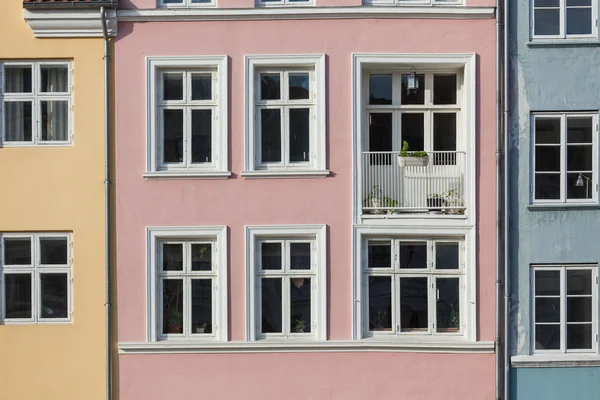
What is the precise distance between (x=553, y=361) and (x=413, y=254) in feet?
10.1

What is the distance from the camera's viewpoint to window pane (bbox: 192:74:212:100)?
41.9 feet

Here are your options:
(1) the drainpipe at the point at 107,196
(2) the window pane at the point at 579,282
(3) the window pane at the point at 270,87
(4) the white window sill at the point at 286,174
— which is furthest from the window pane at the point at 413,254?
(1) the drainpipe at the point at 107,196

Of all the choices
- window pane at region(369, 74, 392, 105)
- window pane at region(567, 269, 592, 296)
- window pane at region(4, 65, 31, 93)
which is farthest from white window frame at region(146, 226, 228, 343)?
window pane at region(567, 269, 592, 296)

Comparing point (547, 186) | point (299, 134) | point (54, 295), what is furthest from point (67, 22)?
point (547, 186)

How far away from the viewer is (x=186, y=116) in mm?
12734

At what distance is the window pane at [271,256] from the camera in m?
12.7

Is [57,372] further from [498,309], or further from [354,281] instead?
[498,309]

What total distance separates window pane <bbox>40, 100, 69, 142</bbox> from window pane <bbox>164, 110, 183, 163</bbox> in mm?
1829

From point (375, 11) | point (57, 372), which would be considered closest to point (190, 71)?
point (375, 11)

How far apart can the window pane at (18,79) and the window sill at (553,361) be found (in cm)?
1009

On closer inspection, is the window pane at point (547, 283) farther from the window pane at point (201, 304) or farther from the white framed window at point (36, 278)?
the white framed window at point (36, 278)

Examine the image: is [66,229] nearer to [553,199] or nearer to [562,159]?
[553,199]

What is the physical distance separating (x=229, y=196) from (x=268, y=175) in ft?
2.60

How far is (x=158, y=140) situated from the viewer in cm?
1269
